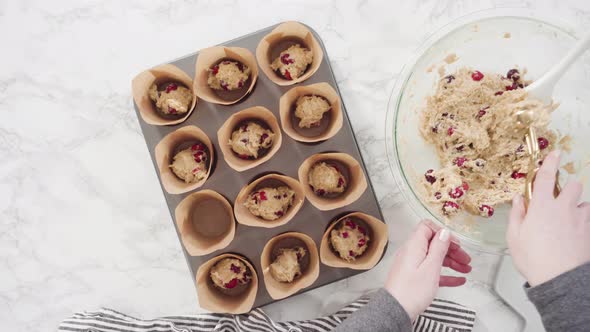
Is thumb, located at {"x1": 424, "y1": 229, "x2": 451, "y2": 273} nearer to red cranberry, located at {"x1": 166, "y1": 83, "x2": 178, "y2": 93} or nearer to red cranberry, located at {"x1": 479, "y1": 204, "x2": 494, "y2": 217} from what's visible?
red cranberry, located at {"x1": 479, "y1": 204, "x2": 494, "y2": 217}

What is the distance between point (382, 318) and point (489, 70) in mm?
712

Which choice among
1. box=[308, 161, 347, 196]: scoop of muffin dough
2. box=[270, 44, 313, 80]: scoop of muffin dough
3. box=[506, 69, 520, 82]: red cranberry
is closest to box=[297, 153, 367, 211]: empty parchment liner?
box=[308, 161, 347, 196]: scoop of muffin dough

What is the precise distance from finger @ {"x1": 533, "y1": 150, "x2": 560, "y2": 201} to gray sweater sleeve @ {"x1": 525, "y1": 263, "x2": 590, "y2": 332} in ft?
0.57

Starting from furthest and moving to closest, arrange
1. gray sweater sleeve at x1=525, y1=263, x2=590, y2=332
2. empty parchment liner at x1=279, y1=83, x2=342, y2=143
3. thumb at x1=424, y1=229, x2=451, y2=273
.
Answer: empty parchment liner at x1=279, y1=83, x2=342, y2=143 < thumb at x1=424, y1=229, x2=451, y2=273 < gray sweater sleeve at x1=525, y1=263, x2=590, y2=332

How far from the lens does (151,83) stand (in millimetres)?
1286

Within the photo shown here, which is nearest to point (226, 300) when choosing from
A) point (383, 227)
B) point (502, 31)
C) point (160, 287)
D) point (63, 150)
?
point (160, 287)

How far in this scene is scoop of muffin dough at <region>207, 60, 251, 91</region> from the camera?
1.27 meters

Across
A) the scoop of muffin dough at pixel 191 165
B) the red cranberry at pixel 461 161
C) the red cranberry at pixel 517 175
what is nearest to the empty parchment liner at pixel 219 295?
the scoop of muffin dough at pixel 191 165

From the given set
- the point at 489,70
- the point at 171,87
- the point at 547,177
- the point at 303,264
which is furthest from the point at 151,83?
the point at 547,177

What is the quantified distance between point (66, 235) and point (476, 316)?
1.33 meters

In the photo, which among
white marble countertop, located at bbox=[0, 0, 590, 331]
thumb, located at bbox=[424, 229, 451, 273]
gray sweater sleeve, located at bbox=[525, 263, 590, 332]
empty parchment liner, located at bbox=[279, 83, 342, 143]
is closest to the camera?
gray sweater sleeve, located at bbox=[525, 263, 590, 332]

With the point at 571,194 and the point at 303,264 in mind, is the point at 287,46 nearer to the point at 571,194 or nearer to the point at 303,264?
the point at 303,264

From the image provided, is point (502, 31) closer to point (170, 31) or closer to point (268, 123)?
point (268, 123)

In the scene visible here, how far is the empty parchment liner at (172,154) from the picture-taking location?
1228 millimetres
